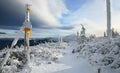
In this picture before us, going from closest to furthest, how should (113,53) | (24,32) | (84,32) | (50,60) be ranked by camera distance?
(24,32) < (113,53) < (50,60) < (84,32)

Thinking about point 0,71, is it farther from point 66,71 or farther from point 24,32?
point 66,71

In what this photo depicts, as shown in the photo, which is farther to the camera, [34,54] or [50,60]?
[34,54]

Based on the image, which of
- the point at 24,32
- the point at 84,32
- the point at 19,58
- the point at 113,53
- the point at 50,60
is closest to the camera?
the point at 24,32

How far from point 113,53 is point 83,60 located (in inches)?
160

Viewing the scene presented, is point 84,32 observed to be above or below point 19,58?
above

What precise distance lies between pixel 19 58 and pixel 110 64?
33.4 feet

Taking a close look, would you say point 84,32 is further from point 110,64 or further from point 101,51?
point 110,64

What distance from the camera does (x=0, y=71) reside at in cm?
1827

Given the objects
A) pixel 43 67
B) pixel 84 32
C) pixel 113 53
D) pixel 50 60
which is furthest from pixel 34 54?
pixel 84 32

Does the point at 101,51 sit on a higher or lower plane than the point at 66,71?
higher

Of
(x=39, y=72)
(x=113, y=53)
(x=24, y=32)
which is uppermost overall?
(x=24, y=32)

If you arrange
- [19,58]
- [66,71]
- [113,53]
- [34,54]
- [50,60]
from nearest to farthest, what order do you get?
[66,71]
[113,53]
[19,58]
[50,60]
[34,54]

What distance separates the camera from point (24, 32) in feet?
52.6

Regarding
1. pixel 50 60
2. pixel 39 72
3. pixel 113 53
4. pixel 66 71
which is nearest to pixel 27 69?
pixel 39 72
